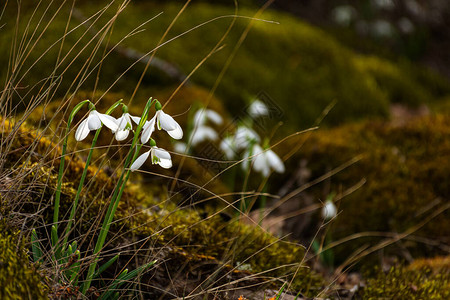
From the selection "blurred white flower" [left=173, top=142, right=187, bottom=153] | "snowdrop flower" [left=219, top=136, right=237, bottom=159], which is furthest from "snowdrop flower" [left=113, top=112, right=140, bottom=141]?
"blurred white flower" [left=173, top=142, right=187, bottom=153]

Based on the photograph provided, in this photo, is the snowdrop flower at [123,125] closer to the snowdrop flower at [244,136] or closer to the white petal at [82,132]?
the white petal at [82,132]

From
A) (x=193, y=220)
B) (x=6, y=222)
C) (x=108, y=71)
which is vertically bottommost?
(x=108, y=71)

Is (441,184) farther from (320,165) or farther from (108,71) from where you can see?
(108,71)

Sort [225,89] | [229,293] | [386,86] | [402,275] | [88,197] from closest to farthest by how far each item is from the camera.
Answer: [229,293] < [88,197] < [402,275] < [225,89] < [386,86]

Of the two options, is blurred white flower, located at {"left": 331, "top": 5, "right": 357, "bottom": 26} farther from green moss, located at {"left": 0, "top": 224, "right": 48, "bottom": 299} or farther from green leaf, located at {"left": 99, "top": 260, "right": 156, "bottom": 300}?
green moss, located at {"left": 0, "top": 224, "right": 48, "bottom": 299}

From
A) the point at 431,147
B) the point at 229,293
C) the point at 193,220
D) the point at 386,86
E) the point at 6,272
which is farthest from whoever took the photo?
the point at 386,86

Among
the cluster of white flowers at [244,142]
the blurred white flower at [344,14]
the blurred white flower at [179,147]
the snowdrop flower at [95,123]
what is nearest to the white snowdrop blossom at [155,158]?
the snowdrop flower at [95,123]

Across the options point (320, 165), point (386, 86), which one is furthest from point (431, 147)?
point (386, 86)

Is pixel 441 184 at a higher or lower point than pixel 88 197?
lower
